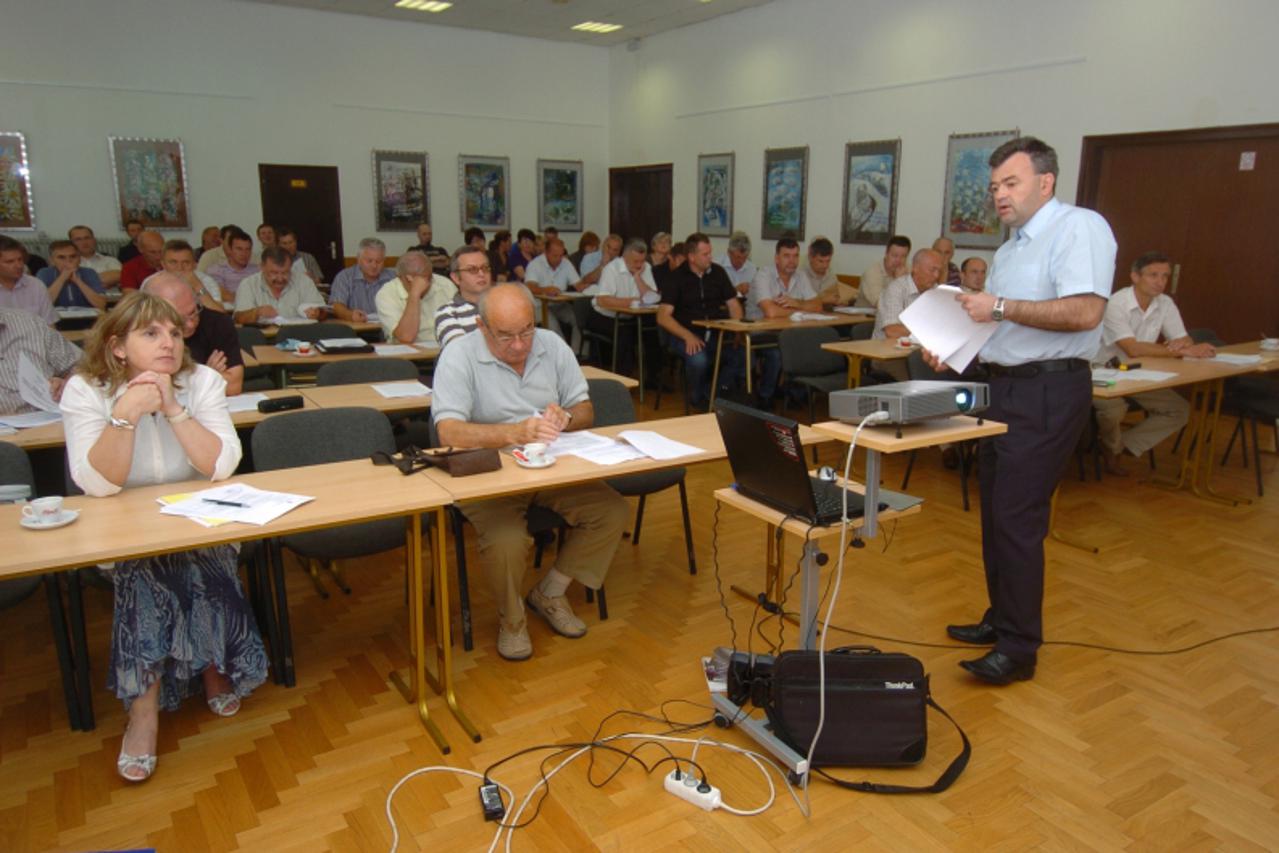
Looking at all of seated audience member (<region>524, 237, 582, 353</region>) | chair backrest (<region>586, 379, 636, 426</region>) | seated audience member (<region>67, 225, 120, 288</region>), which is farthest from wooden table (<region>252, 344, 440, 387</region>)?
seated audience member (<region>67, 225, 120, 288</region>)

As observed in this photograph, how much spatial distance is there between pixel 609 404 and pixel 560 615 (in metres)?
0.98

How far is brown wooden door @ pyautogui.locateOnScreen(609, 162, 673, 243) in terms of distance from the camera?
473 inches

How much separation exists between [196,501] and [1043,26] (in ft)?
25.5

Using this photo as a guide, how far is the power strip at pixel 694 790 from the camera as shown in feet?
7.63

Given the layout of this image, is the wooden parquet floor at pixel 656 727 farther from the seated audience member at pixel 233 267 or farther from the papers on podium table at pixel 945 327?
the seated audience member at pixel 233 267

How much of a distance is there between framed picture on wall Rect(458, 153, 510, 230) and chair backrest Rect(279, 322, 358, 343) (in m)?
6.83

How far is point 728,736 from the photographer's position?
267 cm

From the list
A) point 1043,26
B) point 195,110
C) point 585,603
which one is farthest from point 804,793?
point 195,110

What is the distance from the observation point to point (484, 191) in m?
12.0

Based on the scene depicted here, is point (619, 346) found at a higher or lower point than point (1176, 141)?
lower

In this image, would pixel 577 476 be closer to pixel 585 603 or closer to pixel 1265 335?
pixel 585 603

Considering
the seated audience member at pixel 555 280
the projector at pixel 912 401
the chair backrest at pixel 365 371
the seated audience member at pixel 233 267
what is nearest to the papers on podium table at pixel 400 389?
the chair backrest at pixel 365 371

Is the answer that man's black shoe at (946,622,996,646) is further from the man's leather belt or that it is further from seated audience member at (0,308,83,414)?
seated audience member at (0,308,83,414)

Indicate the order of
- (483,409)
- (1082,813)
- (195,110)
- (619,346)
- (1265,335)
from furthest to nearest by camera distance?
(195,110)
(619,346)
(1265,335)
(483,409)
(1082,813)
